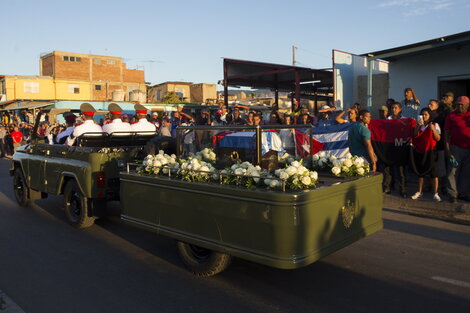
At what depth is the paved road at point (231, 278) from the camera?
13.0 ft

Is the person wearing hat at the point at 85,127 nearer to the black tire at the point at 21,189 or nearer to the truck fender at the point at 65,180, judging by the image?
the truck fender at the point at 65,180

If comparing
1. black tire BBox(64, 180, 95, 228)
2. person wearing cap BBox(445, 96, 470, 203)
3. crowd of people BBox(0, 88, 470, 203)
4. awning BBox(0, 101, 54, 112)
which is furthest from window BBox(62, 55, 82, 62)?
person wearing cap BBox(445, 96, 470, 203)

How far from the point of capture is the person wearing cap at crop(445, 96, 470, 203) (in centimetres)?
752

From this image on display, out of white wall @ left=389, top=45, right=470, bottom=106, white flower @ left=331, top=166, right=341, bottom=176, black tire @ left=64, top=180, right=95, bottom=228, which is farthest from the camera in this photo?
white wall @ left=389, top=45, right=470, bottom=106

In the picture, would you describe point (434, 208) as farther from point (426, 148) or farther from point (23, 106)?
point (23, 106)

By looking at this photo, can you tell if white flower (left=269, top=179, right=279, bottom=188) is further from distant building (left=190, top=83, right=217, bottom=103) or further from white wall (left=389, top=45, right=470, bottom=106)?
distant building (left=190, top=83, right=217, bottom=103)

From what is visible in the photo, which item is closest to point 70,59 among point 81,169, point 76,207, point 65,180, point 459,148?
point 65,180

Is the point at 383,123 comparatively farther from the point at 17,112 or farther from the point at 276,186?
the point at 17,112

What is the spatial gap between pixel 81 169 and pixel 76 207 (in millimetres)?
896

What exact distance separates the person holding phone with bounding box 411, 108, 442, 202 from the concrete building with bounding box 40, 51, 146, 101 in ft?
148

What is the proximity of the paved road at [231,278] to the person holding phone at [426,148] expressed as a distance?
6.58 feet

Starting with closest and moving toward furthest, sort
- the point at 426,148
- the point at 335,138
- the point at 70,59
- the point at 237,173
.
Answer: the point at 237,173 < the point at 426,148 < the point at 335,138 < the point at 70,59

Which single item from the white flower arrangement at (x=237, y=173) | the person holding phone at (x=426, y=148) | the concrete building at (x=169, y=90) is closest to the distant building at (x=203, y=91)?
the concrete building at (x=169, y=90)

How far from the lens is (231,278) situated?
15.2 feet
